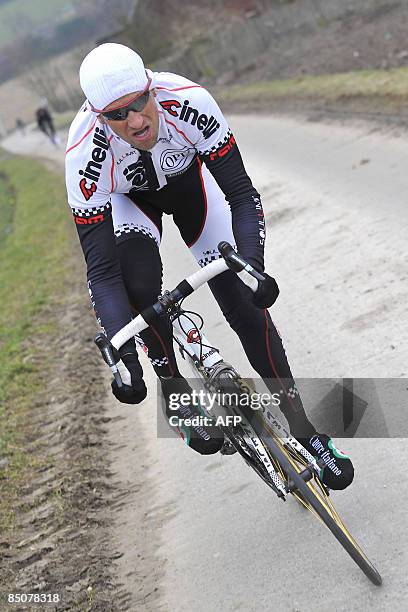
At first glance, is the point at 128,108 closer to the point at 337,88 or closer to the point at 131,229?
the point at 131,229

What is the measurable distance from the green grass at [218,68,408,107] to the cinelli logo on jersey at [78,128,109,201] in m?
11.1

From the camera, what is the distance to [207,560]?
4480 mm

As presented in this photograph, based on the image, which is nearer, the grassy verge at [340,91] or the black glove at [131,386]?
the black glove at [131,386]

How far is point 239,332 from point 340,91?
1397 centimetres

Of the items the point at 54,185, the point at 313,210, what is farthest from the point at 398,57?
the point at 54,185

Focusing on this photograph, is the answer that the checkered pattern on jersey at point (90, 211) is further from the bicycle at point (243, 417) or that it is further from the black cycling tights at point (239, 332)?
the bicycle at point (243, 417)

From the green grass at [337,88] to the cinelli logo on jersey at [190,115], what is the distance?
10858 mm

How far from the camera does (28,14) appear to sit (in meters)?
144

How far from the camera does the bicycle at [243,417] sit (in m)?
3.63

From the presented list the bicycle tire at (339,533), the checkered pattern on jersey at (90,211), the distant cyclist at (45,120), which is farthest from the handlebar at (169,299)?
the distant cyclist at (45,120)

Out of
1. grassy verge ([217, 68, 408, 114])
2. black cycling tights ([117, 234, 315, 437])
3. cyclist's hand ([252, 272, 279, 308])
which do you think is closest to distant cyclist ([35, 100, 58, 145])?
grassy verge ([217, 68, 408, 114])

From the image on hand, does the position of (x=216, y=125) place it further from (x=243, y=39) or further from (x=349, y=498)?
(x=243, y=39)

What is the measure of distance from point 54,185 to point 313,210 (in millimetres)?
18873

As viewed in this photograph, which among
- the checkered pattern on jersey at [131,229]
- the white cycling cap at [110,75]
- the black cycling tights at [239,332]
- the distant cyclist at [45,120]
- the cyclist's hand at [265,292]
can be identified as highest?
the white cycling cap at [110,75]
